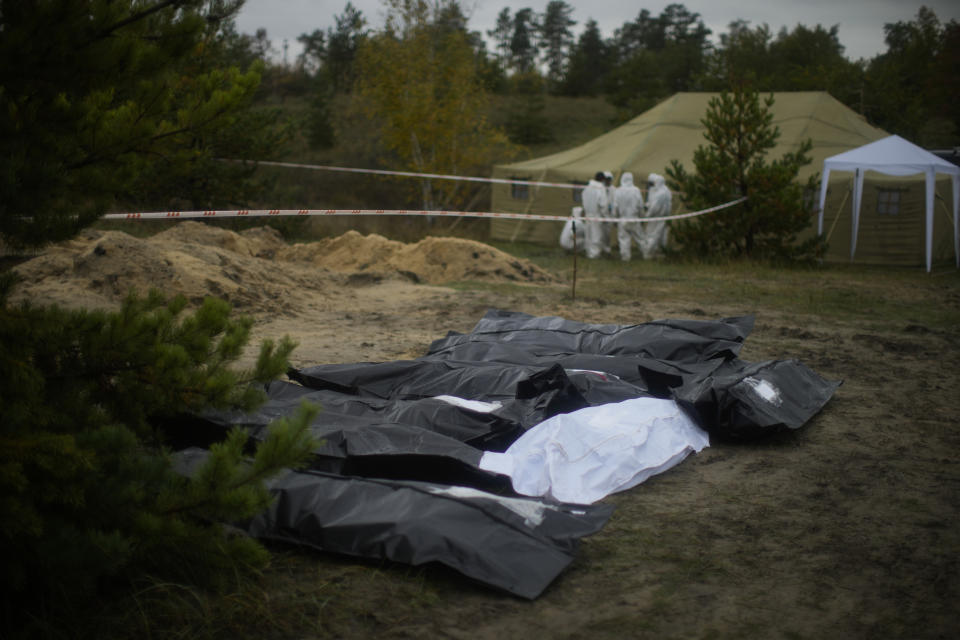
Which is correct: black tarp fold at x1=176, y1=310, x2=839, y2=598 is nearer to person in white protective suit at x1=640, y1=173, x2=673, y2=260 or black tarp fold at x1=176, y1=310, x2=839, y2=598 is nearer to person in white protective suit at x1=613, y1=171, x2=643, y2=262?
person in white protective suit at x1=613, y1=171, x2=643, y2=262

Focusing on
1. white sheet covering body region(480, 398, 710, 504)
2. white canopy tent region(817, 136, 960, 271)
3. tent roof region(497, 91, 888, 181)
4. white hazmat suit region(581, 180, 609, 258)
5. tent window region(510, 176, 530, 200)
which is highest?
tent roof region(497, 91, 888, 181)

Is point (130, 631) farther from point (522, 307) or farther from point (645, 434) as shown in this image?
point (522, 307)

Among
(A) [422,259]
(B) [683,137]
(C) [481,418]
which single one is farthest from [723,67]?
(C) [481,418]

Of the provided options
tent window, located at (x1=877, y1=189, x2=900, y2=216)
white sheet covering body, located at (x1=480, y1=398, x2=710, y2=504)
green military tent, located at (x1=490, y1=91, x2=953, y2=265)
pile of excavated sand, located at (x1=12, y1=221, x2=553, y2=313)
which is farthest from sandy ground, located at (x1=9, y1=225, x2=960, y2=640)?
tent window, located at (x1=877, y1=189, x2=900, y2=216)

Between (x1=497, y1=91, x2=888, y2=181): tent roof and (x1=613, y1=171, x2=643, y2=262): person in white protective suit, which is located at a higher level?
(x1=497, y1=91, x2=888, y2=181): tent roof

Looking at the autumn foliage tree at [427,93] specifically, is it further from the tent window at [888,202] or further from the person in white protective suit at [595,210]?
the tent window at [888,202]

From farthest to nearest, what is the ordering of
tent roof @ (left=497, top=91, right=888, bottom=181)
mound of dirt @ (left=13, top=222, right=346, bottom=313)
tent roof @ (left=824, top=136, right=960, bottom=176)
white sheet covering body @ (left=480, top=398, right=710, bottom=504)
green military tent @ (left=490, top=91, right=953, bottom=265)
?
1. tent roof @ (left=497, top=91, right=888, bottom=181)
2. green military tent @ (left=490, top=91, right=953, bottom=265)
3. tent roof @ (left=824, top=136, right=960, bottom=176)
4. mound of dirt @ (left=13, top=222, right=346, bottom=313)
5. white sheet covering body @ (left=480, top=398, right=710, bottom=504)

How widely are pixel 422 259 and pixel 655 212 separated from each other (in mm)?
5627

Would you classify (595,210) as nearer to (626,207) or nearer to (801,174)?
(626,207)

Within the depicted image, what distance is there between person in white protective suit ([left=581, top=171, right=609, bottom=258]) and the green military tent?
203 cm

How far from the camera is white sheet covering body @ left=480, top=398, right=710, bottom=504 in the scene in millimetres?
3639

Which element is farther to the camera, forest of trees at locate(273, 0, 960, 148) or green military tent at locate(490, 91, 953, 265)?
forest of trees at locate(273, 0, 960, 148)

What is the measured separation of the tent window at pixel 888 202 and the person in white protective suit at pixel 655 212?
4241 millimetres

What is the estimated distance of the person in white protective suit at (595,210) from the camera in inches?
615
